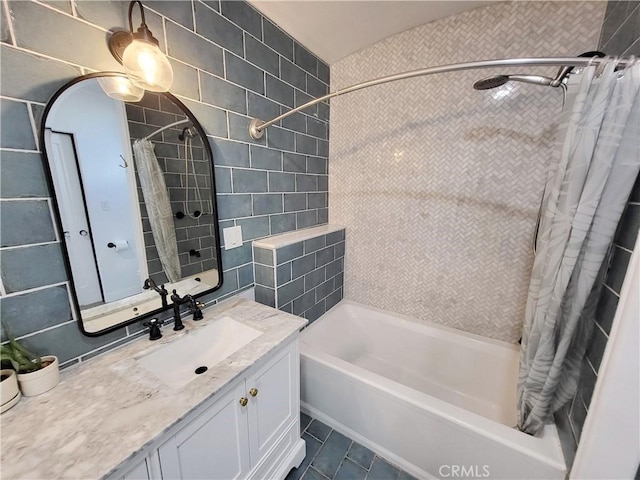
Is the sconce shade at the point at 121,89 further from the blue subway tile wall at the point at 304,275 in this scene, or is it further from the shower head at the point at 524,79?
the shower head at the point at 524,79

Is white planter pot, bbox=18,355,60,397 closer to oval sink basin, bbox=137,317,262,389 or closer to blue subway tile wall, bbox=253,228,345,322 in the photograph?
oval sink basin, bbox=137,317,262,389

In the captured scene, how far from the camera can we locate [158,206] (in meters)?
1.06

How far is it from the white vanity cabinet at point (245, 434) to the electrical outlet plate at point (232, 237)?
24.5 inches

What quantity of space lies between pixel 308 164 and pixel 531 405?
1.80 m

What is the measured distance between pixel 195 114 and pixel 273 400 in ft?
4.38

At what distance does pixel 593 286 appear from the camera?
86 centimetres

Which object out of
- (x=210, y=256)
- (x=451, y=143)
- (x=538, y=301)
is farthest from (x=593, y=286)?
(x=210, y=256)

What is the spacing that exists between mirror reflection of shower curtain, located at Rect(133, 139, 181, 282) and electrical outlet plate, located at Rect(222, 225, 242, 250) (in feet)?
0.81

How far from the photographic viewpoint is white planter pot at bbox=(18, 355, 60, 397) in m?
0.70

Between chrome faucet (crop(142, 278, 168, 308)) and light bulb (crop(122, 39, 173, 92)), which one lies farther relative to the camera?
chrome faucet (crop(142, 278, 168, 308))

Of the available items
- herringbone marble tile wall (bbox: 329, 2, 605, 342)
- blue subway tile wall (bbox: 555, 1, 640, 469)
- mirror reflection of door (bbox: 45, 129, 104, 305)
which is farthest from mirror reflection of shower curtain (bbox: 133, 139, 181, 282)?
blue subway tile wall (bbox: 555, 1, 640, 469)

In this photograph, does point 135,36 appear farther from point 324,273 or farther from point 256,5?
point 324,273

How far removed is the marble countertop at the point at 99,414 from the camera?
54 centimetres

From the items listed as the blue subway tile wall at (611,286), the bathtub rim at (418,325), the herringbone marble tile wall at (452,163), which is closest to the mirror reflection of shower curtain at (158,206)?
the bathtub rim at (418,325)
